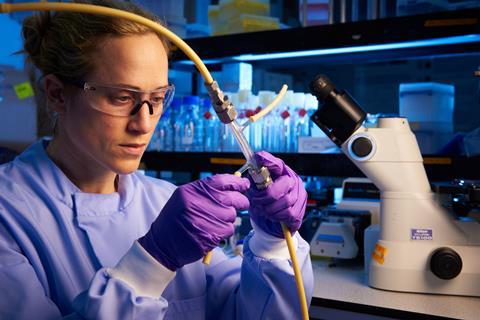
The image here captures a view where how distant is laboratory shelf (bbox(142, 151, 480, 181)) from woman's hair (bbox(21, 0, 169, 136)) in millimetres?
1092

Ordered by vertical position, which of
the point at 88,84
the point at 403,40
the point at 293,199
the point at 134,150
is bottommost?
the point at 293,199

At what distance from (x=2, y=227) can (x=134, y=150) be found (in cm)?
31

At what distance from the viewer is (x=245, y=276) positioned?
4.40ft

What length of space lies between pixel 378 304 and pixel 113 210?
2.83ft

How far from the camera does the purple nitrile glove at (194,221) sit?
3.51 feet

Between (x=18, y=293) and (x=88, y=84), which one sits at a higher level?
(x=88, y=84)

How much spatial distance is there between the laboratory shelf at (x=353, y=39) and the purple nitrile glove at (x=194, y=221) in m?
1.26

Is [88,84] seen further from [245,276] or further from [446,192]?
[446,192]

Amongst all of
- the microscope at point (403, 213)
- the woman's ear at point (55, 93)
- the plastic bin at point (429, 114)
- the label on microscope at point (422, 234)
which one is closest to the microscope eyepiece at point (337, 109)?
the microscope at point (403, 213)

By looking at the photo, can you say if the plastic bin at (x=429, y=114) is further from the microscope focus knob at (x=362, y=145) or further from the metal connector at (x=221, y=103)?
the metal connector at (x=221, y=103)

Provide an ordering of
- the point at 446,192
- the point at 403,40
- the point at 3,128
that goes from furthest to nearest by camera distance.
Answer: the point at 3,128 < the point at 403,40 < the point at 446,192

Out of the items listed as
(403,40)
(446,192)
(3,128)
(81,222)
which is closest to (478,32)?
(403,40)

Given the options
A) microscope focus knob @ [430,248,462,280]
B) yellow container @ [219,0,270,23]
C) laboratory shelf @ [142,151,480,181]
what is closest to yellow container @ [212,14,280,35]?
yellow container @ [219,0,270,23]

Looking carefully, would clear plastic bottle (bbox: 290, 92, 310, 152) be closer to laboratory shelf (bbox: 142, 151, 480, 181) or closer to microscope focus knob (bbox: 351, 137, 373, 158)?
laboratory shelf (bbox: 142, 151, 480, 181)
